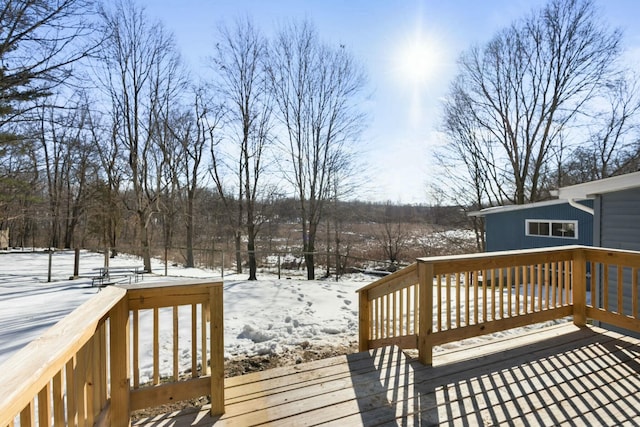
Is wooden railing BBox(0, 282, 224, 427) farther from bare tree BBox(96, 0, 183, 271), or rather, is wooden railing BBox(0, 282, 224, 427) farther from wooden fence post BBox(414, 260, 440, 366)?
bare tree BBox(96, 0, 183, 271)

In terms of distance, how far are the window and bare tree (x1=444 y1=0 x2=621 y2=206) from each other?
427 cm

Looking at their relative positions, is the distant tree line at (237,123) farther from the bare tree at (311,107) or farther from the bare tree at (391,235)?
the bare tree at (391,235)

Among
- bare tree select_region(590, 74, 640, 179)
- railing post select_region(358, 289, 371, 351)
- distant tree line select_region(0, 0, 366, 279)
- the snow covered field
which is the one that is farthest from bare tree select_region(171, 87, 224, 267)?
bare tree select_region(590, 74, 640, 179)

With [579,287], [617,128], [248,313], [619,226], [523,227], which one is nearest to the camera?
[579,287]

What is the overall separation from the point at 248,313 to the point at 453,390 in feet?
13.0

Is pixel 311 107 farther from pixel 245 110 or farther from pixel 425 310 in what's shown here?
pixel 425 310

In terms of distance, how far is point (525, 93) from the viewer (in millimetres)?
14555

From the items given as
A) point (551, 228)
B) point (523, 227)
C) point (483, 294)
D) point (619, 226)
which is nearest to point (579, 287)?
point (483, 294)

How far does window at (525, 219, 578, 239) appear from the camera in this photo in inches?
389

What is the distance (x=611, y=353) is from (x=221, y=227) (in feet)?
58.3

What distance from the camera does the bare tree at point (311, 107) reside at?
478 inches

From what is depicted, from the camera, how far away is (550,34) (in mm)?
13633

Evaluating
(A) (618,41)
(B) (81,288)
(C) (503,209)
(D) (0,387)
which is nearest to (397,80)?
(C) (503,209)

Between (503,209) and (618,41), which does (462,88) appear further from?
(503,209)
